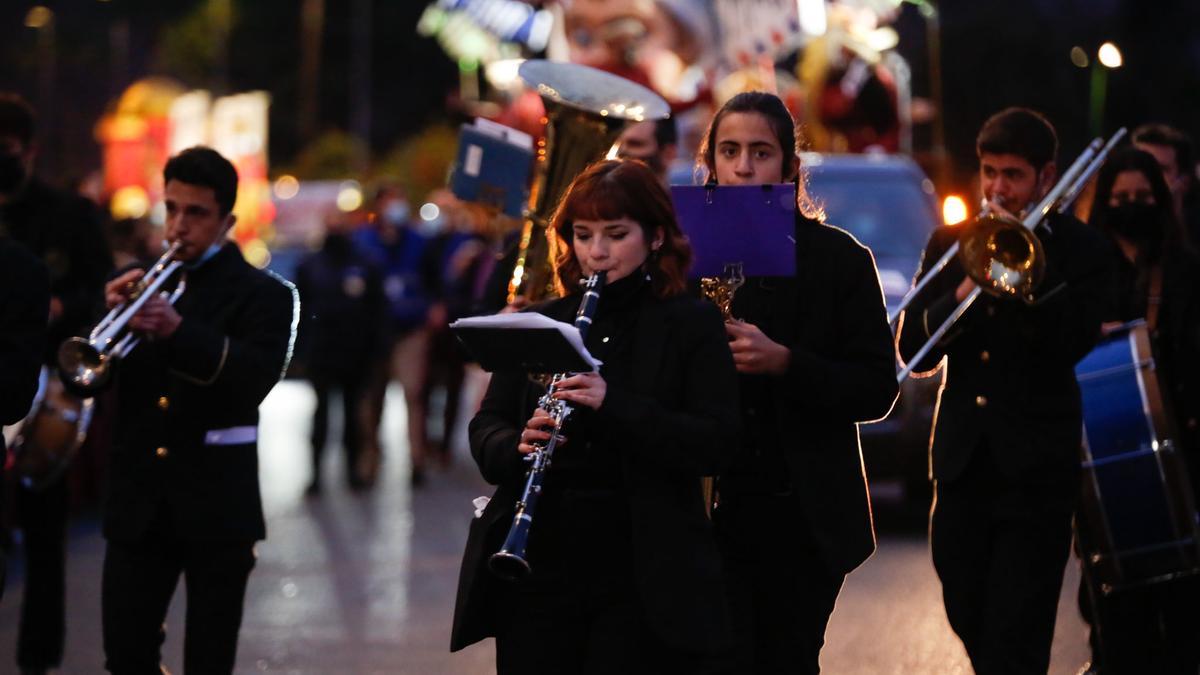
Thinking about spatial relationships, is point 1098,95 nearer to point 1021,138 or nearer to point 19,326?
point 1021,138

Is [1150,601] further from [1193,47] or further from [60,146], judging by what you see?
[60,146]

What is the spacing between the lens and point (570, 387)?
4848mm

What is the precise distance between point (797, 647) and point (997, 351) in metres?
1.43

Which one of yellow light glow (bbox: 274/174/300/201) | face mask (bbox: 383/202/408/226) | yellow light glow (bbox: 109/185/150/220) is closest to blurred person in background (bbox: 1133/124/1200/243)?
face mask (bbox: 383/202/408/226)

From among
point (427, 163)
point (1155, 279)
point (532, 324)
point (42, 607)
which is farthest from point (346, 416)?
point (427, 163)

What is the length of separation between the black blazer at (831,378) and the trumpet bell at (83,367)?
1966 mm

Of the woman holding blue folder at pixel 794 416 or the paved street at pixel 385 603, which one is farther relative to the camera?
the paved street at pixel 385 603

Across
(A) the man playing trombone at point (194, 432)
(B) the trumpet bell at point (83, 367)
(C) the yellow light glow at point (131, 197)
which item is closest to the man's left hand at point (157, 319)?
(A) the man playing trombone at point (194, 432)

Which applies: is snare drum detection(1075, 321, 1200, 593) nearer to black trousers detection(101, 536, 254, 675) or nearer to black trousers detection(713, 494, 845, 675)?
black trousers detection(713, 494, 845, 675)

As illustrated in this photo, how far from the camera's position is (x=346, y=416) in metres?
15.8

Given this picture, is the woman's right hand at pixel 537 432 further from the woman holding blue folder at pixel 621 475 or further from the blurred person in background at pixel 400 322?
the blurred person in background at pixel 400 322

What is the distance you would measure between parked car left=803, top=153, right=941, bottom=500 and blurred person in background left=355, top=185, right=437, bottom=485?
3.98m

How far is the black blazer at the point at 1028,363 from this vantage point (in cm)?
647

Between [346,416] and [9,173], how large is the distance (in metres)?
8.41
